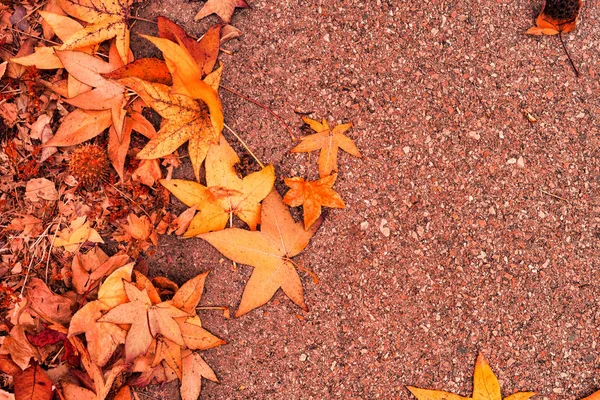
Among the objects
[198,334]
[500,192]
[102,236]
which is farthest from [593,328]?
[102,236]

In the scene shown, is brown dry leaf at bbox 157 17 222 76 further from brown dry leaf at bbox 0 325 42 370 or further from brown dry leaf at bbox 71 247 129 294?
brown dry leaf at bbox 0 325 42 370

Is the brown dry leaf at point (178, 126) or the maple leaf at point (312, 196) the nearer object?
the brown dry leaf at point (178, 126)

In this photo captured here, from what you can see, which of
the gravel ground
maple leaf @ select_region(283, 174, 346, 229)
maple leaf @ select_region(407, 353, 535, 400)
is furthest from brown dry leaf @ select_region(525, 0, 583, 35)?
maple leaf @ select_region(407, 353, 535, 400)

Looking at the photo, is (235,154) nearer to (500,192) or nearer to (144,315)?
(144,315)

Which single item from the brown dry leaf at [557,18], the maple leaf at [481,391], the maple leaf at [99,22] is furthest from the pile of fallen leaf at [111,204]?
the brown dry leaf at [557,18]

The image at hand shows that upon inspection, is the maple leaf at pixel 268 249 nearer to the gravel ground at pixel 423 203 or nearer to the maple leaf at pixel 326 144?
the gravel ground at pixel 423 203

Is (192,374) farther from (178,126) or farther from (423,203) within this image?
(423,203)
